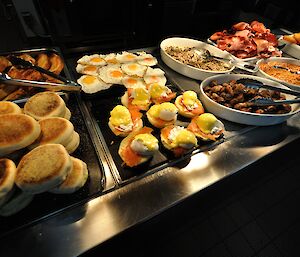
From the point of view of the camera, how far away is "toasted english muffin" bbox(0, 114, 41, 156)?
2.71 feet

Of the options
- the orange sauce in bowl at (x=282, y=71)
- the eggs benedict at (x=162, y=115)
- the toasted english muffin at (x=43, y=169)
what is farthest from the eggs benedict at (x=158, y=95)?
the orange sauce in bowl at (x=282, y=71)

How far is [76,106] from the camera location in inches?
51.4

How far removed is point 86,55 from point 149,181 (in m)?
1.25

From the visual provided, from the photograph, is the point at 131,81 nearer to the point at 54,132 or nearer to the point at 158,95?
the point at 158,95

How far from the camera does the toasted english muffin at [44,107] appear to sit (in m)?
1.02

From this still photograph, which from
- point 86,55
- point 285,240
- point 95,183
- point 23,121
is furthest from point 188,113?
point 285,240

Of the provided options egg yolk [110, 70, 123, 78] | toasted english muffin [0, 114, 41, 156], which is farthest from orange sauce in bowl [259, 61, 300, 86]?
toasted english muffin [0, 114, 41, 156]

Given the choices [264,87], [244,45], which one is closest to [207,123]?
[264,87]

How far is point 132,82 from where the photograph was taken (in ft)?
5.07

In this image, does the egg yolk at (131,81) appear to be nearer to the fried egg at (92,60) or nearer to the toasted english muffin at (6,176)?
the fried egg at (92,60)

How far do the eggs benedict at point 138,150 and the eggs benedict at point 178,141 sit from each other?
97 mm

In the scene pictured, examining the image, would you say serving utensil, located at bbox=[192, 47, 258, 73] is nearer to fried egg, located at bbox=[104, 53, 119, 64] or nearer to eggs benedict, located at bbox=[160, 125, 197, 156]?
fried egg, located at bbox=[104, 53, 119, 64]

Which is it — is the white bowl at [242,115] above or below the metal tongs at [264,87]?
below

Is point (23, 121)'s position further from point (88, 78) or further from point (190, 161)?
point (190, 161)
